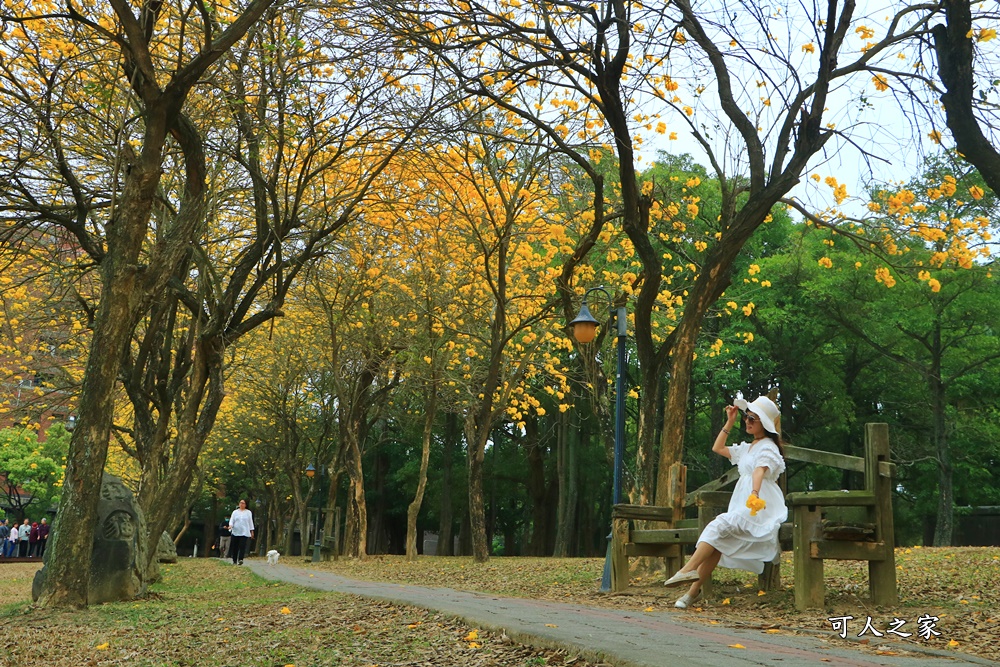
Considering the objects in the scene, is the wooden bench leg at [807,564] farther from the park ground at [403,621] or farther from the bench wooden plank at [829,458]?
the bench wooden plank at [829,458]

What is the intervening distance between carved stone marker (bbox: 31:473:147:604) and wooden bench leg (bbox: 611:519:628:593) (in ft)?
19.7

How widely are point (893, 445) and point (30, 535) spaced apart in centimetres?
3303

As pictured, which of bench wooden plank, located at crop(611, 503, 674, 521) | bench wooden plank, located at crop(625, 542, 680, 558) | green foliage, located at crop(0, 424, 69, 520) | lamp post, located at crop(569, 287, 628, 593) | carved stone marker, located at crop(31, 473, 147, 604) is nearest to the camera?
bench wooden plank, located at crop(611, 503, 674, 521)

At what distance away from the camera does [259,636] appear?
23.2 ft

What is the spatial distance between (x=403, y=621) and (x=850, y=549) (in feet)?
12.0

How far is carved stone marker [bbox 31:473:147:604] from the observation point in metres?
11.8

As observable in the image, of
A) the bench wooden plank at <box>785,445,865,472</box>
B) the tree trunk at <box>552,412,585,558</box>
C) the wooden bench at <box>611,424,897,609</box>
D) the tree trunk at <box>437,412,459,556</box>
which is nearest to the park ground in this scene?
the wooden bench at <box>611,424,897,609</box>

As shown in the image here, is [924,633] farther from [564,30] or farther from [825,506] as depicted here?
[564,30]

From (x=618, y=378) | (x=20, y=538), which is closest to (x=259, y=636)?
(x=618, y=378)

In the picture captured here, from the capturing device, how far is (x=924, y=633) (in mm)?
6613

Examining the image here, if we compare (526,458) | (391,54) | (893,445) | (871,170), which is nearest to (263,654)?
(391,54)

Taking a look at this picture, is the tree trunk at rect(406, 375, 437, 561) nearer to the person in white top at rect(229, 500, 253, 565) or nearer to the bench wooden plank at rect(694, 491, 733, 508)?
the person in white top at rect(229, 500, 253, 565)

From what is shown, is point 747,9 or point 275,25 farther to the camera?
point 275,25

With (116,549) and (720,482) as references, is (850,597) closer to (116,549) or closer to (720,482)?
(720,482)
